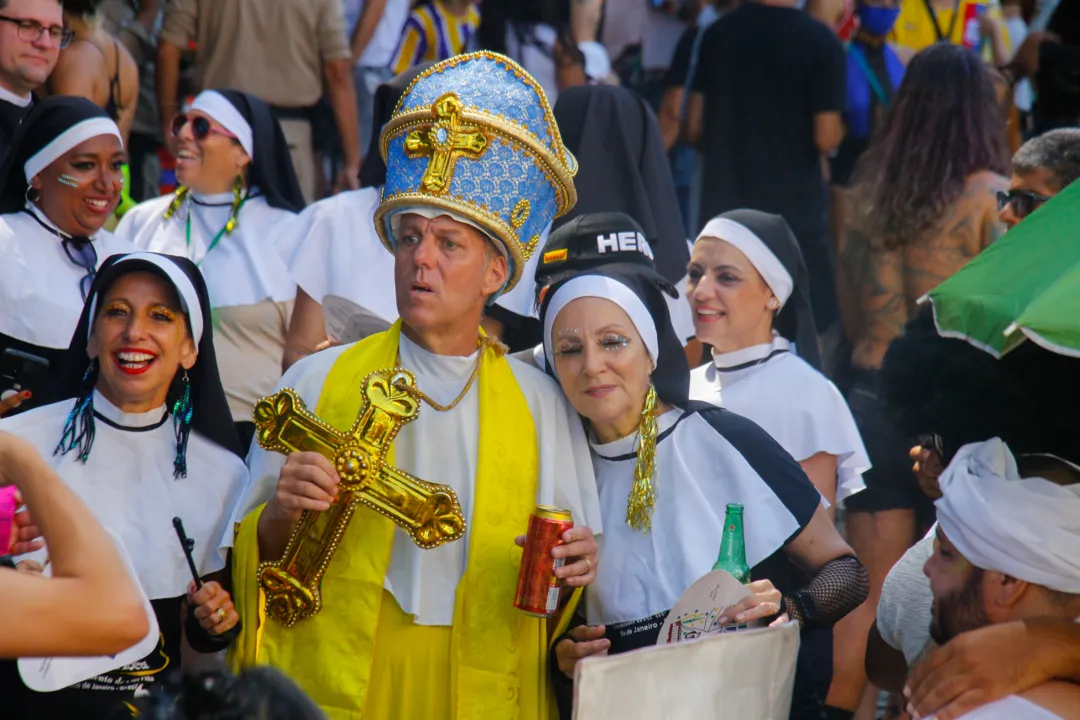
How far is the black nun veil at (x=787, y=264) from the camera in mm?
5672

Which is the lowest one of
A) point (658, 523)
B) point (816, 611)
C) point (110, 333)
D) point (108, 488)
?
point (816, 611)

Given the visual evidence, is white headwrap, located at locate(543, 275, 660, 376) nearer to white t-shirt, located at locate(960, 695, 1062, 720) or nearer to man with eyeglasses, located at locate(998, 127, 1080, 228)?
white t-shirt, located at locate(960, 695, 1062, 720)

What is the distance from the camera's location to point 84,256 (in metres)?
5.50

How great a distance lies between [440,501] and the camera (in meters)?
3.74

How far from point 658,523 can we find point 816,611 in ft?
1.72

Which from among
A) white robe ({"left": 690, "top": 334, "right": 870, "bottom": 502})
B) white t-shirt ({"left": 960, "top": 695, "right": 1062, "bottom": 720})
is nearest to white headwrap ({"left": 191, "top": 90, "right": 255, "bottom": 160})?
white robe ({"left": 690, "top": 334, "right": 870, "bottom": 502})

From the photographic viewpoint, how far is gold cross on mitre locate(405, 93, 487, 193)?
158 inches

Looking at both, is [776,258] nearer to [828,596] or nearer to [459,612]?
[828,596]

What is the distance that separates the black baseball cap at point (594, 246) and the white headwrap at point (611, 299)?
709mm

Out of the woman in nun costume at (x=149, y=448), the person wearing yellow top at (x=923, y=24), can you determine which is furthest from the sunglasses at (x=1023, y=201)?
the person wearing yellow top at (x=923, y=24)

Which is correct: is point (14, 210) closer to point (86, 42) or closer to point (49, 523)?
point (86, 42)

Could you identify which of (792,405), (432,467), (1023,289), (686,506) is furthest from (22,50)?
(1023,289)

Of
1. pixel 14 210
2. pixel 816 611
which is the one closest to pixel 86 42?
pixel 14 210

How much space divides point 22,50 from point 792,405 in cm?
363
